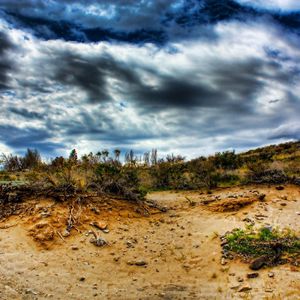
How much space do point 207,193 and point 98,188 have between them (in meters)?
4.52

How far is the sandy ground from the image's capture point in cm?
618

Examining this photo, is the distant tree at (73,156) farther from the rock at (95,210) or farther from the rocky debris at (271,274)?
the rocky debris at (271,274)

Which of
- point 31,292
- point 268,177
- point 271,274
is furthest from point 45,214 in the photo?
point 268,177

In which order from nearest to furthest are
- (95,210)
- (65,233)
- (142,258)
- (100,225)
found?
Result: (142,258), (65,233), (100,225), (95,210)

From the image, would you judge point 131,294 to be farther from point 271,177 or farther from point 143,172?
point 143,172

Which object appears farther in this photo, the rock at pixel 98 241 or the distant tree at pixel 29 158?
the distant tree at pixel 29 158

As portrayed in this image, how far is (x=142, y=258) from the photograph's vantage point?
308 inches

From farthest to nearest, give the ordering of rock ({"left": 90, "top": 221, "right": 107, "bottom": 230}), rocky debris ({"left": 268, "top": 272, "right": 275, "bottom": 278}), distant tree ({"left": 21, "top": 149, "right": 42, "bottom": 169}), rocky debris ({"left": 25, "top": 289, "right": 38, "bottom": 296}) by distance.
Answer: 1. distant tree ({"left": 21, "top": 149, "right": 42, "bottom": 169})
2. rock ({"left": 90, "top": 221, "right": 107, "bottom": 230})
3. rocky debris ({"left": 268, "top": 272, "right": 275, "bottom": 278})
4. rocky debris ({"left": 25, "top": 289, "right": 38, "bottom": 296})

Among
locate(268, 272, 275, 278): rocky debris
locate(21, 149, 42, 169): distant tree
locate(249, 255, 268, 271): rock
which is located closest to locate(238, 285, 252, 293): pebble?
locate(268, 272, 275, 278): rocky debris

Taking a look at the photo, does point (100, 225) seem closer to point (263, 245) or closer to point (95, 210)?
point (95, 210)

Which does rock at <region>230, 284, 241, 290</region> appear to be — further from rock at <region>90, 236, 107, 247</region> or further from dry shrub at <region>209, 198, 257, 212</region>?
dry shrub at <region>209, 198, 257, 212</region>

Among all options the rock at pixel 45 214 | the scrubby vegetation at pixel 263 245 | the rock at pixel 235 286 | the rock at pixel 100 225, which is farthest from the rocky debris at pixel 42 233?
the rock at pixel 235 286

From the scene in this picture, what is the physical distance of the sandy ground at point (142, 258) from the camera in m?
6.18

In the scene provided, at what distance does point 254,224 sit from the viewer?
8898 mm
